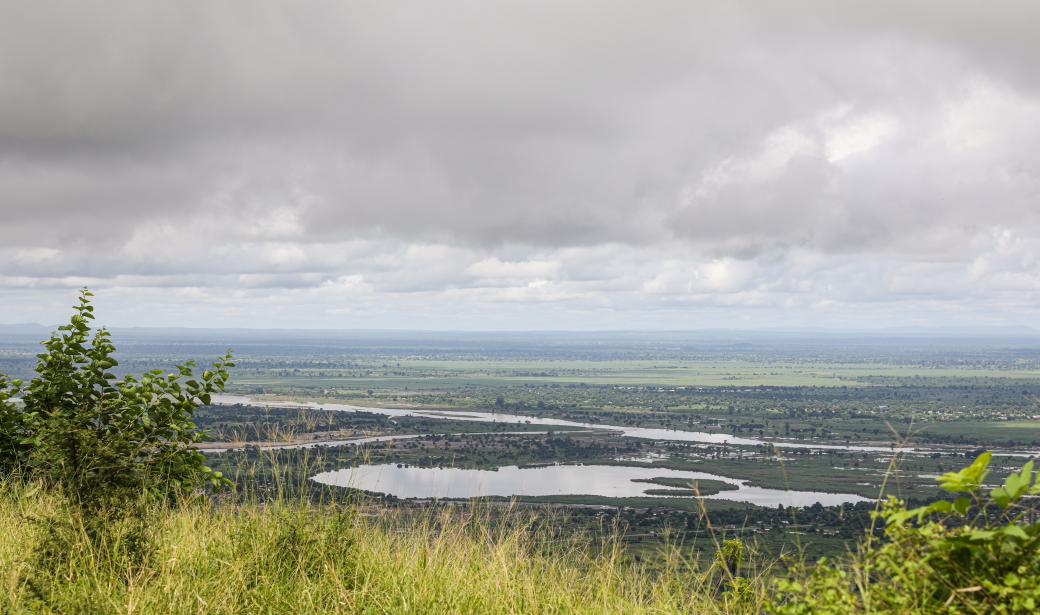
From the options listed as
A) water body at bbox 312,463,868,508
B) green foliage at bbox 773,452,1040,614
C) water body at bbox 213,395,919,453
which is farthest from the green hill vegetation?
water body at bbox 213,395,919,453

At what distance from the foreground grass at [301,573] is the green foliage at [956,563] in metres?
1.53

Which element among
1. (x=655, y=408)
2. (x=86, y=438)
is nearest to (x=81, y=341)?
(x=86, y=438)

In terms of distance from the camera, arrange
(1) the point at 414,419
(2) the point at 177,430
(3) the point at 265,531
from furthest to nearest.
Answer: (1) the point at 414,419
(2) the point at 177,430
(3) the point at 265,531

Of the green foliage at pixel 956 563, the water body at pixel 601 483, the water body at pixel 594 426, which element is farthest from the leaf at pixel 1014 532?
the water body at pixel 594 426

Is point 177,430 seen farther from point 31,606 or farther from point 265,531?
point 31,606

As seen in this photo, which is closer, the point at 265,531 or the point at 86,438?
the point at 265,531

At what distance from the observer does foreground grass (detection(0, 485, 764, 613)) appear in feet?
18.9

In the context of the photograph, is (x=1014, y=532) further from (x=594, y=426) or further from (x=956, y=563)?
(x=594, y=426)

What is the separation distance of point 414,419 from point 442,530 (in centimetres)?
12450

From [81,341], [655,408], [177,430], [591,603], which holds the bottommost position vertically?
[655,408]

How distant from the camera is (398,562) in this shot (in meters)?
6.88

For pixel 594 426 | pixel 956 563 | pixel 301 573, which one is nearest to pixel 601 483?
pixel 594 426

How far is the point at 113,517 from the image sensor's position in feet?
24.0

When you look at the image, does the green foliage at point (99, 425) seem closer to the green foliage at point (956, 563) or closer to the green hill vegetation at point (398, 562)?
the green hill vegetation at point (398, 562)
